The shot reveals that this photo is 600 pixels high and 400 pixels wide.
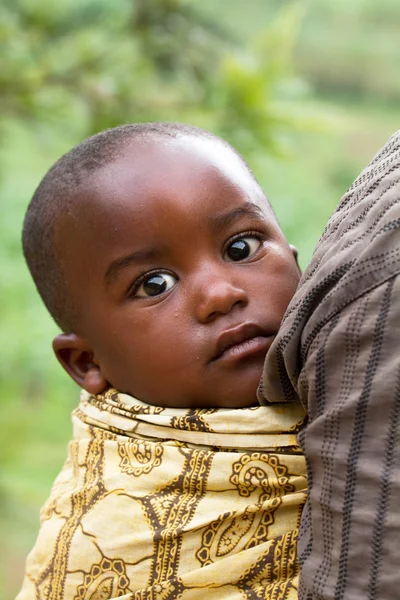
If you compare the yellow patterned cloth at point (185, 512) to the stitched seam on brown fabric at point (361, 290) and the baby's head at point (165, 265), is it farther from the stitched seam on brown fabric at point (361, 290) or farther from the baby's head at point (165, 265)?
the stitched seam on brown fabric at point (361, 290)

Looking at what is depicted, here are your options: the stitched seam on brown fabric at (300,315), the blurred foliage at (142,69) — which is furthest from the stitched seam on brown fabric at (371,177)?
the blurred foliage at (142,69)

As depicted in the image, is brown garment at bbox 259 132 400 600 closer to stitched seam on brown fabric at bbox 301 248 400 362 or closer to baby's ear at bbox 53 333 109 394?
stitched seam on brown fabric at bbox 301 248 400 362

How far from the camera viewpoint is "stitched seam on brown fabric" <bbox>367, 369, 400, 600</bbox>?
31.8 inches

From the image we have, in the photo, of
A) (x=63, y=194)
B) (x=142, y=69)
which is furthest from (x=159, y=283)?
(x=142, y=69)

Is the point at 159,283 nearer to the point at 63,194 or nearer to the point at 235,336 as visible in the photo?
the point at 235,336

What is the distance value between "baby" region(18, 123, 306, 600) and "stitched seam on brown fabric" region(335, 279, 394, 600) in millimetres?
178

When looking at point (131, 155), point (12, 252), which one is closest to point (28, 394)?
point (12, 252)

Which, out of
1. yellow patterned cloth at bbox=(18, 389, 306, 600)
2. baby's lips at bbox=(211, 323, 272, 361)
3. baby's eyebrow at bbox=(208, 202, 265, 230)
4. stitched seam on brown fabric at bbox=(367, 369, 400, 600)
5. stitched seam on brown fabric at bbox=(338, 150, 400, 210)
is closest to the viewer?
stitched seam on brown fabric at bbox=(367, 369, 400, 600)

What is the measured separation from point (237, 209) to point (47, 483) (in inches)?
101

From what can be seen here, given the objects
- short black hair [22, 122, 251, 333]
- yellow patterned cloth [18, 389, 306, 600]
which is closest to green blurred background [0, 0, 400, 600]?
short black hair [22, 122, 251, 333]

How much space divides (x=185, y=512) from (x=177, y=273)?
359 mm

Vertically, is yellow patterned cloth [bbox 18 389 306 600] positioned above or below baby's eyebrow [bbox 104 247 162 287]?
below

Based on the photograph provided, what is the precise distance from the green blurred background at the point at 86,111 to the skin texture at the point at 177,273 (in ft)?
4.92

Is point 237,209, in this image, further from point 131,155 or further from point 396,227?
point 396,227
